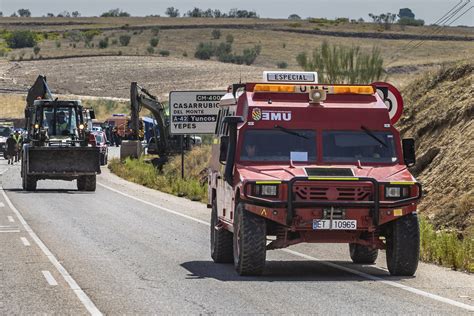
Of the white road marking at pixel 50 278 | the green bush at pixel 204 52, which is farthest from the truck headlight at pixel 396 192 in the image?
the green bush at pixel 204 52

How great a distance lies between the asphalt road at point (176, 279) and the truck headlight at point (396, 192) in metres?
1.05

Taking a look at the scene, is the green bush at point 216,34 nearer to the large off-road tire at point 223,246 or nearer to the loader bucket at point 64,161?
the loader bucket at point 64,161

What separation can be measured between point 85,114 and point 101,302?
2713 centimetres

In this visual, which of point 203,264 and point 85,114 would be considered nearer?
point 203,264

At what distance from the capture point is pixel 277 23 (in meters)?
191

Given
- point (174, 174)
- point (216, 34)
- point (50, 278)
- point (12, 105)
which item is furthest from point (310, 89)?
point (216, 34)

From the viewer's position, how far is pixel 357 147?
1691cm

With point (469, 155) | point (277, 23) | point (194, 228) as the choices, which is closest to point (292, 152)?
point (194, 228)

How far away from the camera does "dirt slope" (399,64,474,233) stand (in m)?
24.5

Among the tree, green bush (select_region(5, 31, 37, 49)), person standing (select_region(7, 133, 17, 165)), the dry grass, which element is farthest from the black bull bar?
green bush (select_region(5, 31, 37, 49))

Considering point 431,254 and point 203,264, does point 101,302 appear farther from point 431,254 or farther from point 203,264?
point 431,254

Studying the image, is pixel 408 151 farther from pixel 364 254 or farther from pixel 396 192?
pixel 364 254

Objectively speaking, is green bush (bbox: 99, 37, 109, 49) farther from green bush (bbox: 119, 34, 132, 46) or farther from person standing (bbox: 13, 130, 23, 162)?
person standing (bbox: 13, 130, 23, 162)

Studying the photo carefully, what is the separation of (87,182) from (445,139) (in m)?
13.6
